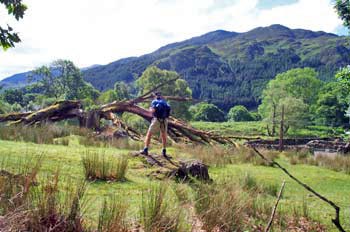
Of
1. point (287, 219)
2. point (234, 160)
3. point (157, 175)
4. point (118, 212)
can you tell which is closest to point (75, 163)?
point (157, 175)

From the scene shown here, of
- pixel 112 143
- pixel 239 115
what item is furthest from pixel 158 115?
pixel 239 115

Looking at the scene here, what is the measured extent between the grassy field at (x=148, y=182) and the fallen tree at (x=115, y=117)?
101 inches

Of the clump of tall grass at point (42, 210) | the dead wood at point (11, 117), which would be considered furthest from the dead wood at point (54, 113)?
the clump of tall grass at point (42, 210)

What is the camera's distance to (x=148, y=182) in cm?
773

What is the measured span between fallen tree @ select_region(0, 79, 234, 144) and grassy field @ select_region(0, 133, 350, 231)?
2.57m

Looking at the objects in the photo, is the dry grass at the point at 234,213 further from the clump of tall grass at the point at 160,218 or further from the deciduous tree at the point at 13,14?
the deciduous tree at the point at 13,14

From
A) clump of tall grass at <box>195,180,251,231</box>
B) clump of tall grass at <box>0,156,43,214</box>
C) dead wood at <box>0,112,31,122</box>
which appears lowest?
clump of tall grass at <box>195,180,251,231</box>

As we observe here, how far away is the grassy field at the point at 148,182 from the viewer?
5.75m

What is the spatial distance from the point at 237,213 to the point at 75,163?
17.8 ft

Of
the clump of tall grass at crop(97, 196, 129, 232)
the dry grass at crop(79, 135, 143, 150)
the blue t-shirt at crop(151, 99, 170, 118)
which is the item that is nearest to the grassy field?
the clump of tall grass at crop(97, 196, 129, 232)

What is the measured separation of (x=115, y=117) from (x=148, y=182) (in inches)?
421

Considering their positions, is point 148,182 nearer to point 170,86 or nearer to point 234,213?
point 234,213

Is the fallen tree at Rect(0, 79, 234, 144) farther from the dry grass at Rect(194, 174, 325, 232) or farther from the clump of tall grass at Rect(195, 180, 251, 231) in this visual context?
the clump of tall grass at Rect(195, 180, 251, 231)

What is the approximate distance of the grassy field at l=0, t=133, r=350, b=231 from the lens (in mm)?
5748
